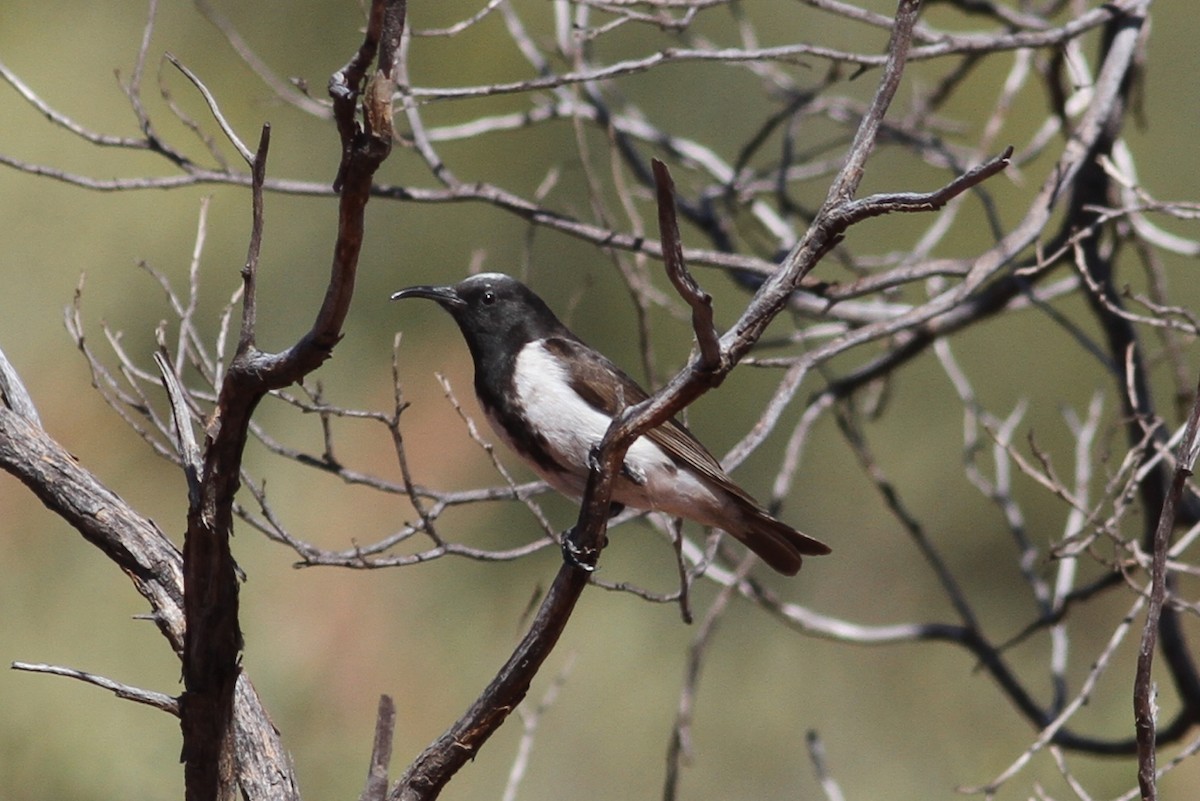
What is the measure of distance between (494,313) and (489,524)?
11.2 feet

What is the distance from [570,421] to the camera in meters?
3.52

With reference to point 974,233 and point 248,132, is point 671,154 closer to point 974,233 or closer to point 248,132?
point 974,233

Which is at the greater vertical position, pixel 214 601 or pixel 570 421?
pixel 570 421

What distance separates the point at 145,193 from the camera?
773cm

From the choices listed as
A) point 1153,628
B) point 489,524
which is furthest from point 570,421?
point 489,524

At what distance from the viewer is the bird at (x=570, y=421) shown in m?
3.54

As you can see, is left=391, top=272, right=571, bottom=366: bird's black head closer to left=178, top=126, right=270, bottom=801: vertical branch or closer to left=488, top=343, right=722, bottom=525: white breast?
left=488, top=343, right=722, bottom=525: white breast

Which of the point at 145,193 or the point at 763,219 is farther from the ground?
the point at 145,193

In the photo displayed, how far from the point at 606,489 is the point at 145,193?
5.98m

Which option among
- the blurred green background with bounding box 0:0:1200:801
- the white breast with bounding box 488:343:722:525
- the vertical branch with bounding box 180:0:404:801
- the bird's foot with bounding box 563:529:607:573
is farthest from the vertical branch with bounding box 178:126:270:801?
the blurred green background with bounding box 0:0:1200:801

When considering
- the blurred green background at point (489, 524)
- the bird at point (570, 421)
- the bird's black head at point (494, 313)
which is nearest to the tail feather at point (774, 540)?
the bird at point (570, 421)

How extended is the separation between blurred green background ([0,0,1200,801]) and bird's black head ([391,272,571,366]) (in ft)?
7.59

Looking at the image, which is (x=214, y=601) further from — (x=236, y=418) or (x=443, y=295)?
(x=443, y=295)

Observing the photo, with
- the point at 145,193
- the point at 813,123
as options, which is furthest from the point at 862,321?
the point at 145,193
